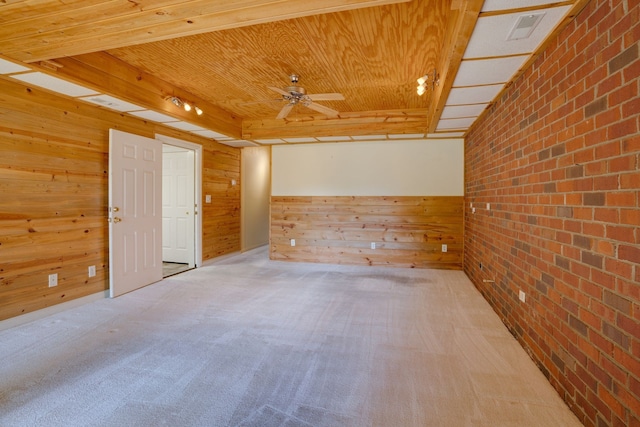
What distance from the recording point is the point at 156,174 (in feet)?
13.8

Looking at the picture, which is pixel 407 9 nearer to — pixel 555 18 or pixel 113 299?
pixel 555 18

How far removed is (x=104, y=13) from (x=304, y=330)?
2640 mm

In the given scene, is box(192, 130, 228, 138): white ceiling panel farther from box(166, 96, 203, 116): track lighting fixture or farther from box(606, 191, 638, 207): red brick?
box(606, 191, 638, 207): red brick

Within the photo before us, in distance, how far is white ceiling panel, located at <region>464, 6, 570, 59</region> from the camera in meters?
1.72

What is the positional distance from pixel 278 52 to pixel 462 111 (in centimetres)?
217

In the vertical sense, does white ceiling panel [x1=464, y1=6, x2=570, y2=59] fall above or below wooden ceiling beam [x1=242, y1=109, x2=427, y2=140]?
below

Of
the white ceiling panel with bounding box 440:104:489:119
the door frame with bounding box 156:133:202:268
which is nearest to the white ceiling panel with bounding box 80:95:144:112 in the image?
the door frame with bounding box 156:133:202:268

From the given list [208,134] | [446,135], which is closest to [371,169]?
[446,135]

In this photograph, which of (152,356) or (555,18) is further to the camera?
(152,356)

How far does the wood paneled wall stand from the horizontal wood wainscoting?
289cm

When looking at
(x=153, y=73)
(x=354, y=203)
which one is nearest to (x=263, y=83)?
(x=153, y=73)

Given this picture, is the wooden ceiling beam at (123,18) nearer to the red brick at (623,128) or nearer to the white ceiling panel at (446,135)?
the red brick at (623,128)

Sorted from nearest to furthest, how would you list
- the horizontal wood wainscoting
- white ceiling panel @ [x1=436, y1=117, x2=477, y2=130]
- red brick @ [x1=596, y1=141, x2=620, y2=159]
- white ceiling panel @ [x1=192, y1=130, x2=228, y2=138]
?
red brick @ [x1=596, y1=141, x2=620, y2=159] < white ceiling panel @ [x1=436, y1=117, x2=477, y2=130] < white ceiling panel @ [x1=192, y1=130, x2=228, y2=138] < the horizontal wood wainscoting

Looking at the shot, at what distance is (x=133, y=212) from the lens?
389 cm
